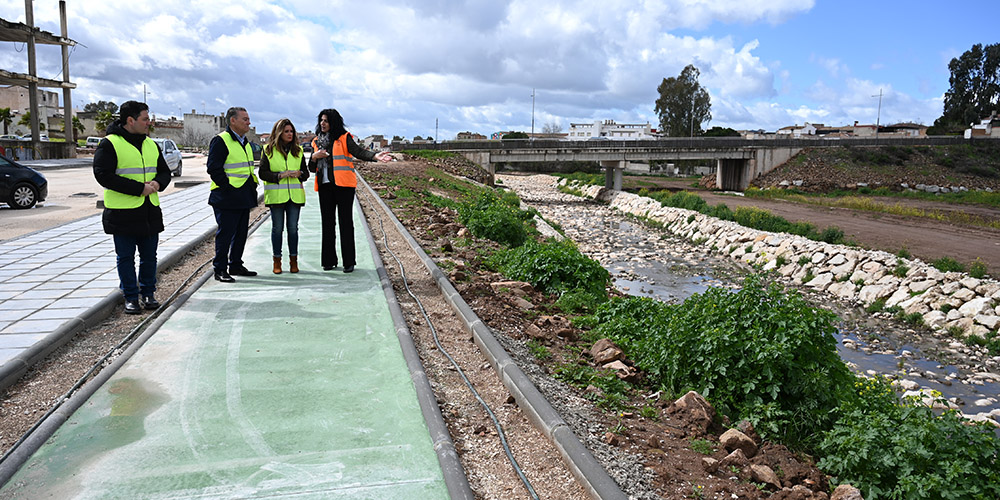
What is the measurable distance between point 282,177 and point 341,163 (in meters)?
0.73

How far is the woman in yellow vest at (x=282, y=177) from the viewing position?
8.10 meters

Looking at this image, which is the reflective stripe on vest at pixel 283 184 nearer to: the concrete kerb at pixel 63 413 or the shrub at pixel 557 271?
the concrete kerb at pixel 63 413

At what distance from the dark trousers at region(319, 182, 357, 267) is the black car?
12.0m

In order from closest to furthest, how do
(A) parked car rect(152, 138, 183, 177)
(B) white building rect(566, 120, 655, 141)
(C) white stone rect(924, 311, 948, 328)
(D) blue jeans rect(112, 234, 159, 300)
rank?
(D) blue jeans rect(112, 234, 159, 300) < (C) white stone rect(924, 311, 948, 328) < (A) parked car rect(152, 138, 183, 177) < (B) white building rect(566, 120, 655, 141)

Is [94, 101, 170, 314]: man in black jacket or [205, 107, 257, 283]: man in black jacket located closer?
[94, 101, 170, 314]: man in black jacket

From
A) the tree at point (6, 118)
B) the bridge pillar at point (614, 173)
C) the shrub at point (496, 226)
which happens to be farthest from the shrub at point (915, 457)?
the tree at point (6, 118)

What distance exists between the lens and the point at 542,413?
4465 mm

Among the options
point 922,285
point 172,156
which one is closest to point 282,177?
point 922,285

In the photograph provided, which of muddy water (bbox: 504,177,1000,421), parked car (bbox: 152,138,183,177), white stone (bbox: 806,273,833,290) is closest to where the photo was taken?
muddy water (bbox: 504,177,1000,421)

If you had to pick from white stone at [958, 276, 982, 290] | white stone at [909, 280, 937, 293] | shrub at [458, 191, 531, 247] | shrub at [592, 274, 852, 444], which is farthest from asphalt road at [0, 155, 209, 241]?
white stone at [958, 276, 982, 290]

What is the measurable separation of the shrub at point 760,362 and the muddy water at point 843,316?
471 cm

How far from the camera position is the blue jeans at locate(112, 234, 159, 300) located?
21.4ft

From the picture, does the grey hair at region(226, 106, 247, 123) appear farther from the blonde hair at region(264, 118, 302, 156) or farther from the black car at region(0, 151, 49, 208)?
the black car at region(0, 151, 49, 208)

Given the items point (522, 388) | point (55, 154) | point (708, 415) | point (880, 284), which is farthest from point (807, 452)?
point (55, 154)
